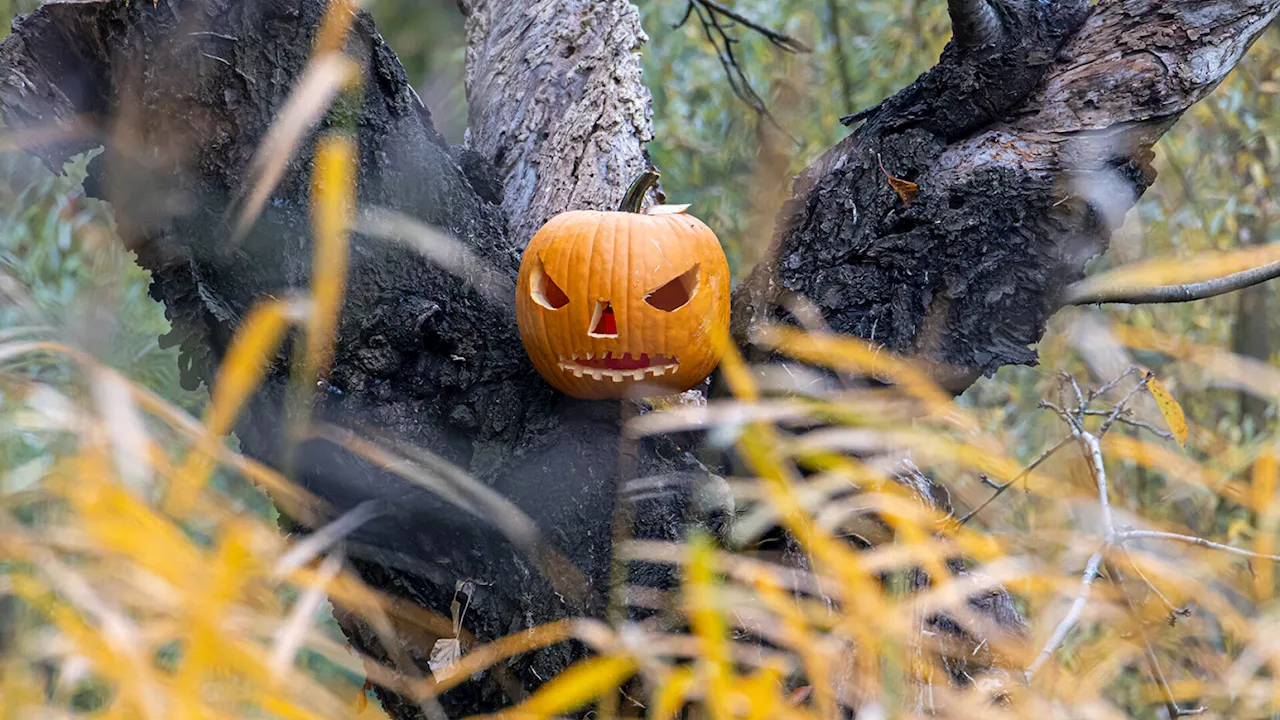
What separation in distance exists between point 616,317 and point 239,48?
0.66 meters

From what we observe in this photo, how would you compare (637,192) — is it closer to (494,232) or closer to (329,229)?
(494,232)

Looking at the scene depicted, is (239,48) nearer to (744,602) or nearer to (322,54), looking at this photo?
(322,54)

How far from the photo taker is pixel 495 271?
1611 millimetres

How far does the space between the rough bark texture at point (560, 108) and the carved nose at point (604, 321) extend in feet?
1.50

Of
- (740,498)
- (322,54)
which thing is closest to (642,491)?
(740,498)

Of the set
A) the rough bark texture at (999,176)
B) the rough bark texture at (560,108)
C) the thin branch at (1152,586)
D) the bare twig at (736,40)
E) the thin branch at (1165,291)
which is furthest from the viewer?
the bare twig at (736,40)

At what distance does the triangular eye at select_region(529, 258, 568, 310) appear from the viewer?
4.98 ft

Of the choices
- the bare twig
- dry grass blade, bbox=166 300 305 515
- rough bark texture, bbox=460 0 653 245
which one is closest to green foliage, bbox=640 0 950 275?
the bare twig

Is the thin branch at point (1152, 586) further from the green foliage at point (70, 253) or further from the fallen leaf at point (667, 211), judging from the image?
the green foliage at point (70, 253)

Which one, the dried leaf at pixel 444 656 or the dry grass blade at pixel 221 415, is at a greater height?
the dry grass blade at pixel 221 415

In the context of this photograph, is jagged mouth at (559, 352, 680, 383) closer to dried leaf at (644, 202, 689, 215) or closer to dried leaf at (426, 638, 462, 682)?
dried leaf at (644, 202, 689, 215)

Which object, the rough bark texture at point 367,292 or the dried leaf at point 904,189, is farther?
the dried leaf at point 904,189

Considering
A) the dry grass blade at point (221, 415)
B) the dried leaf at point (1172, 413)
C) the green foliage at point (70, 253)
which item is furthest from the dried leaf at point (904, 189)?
the green foliage at point (70, 253)

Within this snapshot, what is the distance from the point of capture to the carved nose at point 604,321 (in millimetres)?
1511
